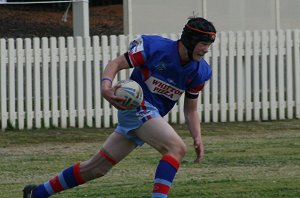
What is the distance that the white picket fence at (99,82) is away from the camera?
16406 mm

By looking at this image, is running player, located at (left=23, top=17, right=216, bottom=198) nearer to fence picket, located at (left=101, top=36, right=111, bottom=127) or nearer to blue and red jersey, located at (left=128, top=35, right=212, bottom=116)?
blue and red jersey, located at (left=128, top=35, right=212, bottom=116)

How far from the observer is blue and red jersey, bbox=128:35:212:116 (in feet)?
28.5

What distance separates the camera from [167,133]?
335 inches

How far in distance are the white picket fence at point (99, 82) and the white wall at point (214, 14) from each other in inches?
96.7

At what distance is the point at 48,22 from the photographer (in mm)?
33250

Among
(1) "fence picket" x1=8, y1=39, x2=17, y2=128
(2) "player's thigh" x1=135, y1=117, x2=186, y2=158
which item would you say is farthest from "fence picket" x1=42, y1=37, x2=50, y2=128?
(2) "player's thigh" x1=135, y1=117, x2=186, y2=158

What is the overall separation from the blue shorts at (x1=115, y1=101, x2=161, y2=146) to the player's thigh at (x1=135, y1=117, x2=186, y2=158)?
0.16ft

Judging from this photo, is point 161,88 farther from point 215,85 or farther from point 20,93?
point 215,85

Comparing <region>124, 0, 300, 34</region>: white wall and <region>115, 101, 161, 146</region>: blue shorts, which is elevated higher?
<region>124, 0, 300, 34</region>: white wall

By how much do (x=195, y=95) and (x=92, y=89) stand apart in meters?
7.92

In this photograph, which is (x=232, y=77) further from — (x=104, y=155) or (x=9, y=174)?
(x=104, y=155)

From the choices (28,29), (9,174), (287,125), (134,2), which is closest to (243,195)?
(9,174)

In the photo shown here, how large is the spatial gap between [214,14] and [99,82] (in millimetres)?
4246

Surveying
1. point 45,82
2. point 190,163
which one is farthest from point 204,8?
point 190,163
